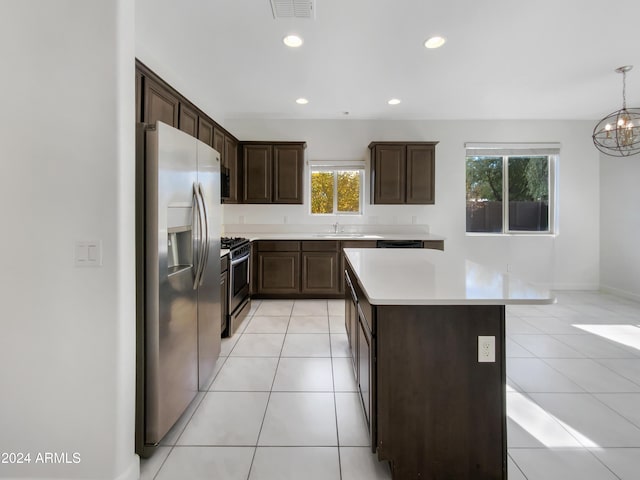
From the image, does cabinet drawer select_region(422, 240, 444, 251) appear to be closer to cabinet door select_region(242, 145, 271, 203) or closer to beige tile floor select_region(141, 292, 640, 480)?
beige tile floor select_region(141, 292, 640, 480)

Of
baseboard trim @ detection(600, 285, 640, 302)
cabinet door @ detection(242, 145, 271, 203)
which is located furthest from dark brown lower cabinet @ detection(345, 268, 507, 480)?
baseboard trim @ detection(600, 285, 640, 302)

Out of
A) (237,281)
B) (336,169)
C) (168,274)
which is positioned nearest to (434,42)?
(336,169)

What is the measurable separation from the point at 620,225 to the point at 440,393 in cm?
523

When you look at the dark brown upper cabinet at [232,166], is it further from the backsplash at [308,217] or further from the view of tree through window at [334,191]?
the view of tree through window at [334,191]

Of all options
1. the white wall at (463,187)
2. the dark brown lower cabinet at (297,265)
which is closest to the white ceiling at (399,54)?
the white wall at (463,187)

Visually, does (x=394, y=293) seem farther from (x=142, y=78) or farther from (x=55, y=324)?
(x=142, y=78)

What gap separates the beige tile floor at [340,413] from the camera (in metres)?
1.49

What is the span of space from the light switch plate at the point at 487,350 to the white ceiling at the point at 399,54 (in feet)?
7.69

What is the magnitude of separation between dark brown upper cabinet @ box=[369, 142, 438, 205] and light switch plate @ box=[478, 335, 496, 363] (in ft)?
11.3

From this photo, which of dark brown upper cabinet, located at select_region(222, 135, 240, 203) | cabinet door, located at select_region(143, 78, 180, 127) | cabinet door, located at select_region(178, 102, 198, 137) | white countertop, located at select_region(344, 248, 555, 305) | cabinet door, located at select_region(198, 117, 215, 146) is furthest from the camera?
dark brown upper cabinet, located at select_region(222, 135, 240, 203)

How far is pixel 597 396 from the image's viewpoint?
6.77 feet

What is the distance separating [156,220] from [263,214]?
3491mm

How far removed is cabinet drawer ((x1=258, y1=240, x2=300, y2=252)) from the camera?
14.1 feet

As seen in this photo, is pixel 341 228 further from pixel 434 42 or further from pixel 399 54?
pixel 434 42
